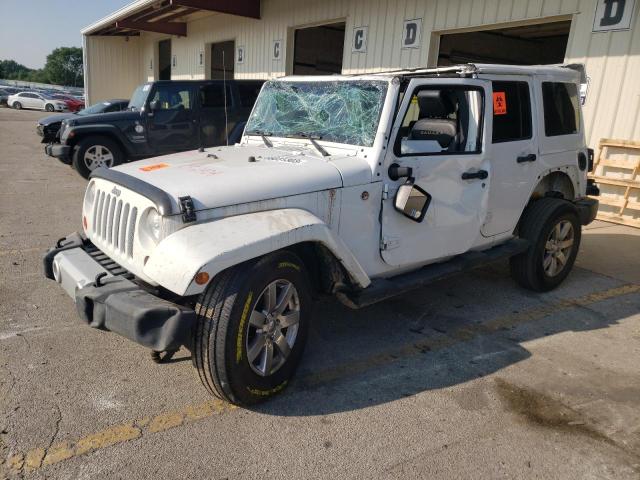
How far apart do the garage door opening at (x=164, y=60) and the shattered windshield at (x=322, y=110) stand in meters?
22.7

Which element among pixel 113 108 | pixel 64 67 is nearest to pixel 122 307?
pixel 113 108

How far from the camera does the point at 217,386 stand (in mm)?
2904

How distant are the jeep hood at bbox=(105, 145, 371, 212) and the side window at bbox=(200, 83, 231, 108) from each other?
6.68 meters

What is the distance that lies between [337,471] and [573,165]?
13.4ft

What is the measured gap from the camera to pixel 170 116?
33.1 ft

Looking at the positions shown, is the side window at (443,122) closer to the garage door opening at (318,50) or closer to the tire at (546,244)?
the tire at (546,244)

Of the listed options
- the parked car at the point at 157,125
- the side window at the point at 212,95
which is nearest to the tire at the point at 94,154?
the parked car at the point at 157,125

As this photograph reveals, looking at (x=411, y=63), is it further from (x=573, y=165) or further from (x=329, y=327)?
(x=329, y=327)

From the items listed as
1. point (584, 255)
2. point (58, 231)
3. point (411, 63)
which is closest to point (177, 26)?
point (411, 63)

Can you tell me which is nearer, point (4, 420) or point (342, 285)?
point (4, 420)

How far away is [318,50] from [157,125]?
8.90m

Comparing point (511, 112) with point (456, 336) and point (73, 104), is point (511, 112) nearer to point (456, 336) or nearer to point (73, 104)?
point (456, 336)

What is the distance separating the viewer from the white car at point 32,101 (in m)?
38.2

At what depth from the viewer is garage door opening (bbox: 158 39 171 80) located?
987 inches
